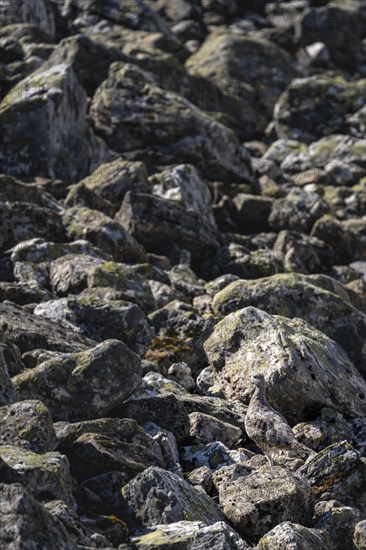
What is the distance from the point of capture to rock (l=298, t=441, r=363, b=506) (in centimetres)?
1971

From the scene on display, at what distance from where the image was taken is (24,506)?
13820mm

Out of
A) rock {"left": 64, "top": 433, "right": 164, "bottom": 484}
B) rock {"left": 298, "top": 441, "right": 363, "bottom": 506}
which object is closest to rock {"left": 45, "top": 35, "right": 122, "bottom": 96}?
rock {"left": 298, "top": 441, "right": 363, "bottom": 506}

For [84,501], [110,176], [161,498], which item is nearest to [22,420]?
[84,501]

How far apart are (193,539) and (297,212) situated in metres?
36.9

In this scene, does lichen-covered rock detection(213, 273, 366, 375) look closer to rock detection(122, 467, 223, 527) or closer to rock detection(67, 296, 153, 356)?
rock detection(67, 296, 153, 356)

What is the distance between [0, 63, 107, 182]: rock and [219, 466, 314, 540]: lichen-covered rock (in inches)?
1360

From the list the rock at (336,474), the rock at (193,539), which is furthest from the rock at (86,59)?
the rock at (193,539)

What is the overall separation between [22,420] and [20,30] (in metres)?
57.8

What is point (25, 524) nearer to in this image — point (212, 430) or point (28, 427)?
point (28, 427)

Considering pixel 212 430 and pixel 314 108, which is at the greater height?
pixel 212 430

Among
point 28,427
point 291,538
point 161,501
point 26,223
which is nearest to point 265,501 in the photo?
point 291,538

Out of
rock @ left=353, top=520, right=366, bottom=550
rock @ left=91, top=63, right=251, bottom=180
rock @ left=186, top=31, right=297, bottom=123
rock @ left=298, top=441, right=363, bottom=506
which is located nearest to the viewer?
rock @ left=353, top=520, right=366, bottom=550

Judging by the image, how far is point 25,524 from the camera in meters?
13.6

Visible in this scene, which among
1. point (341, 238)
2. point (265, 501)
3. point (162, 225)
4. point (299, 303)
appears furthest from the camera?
point (341, 238)
